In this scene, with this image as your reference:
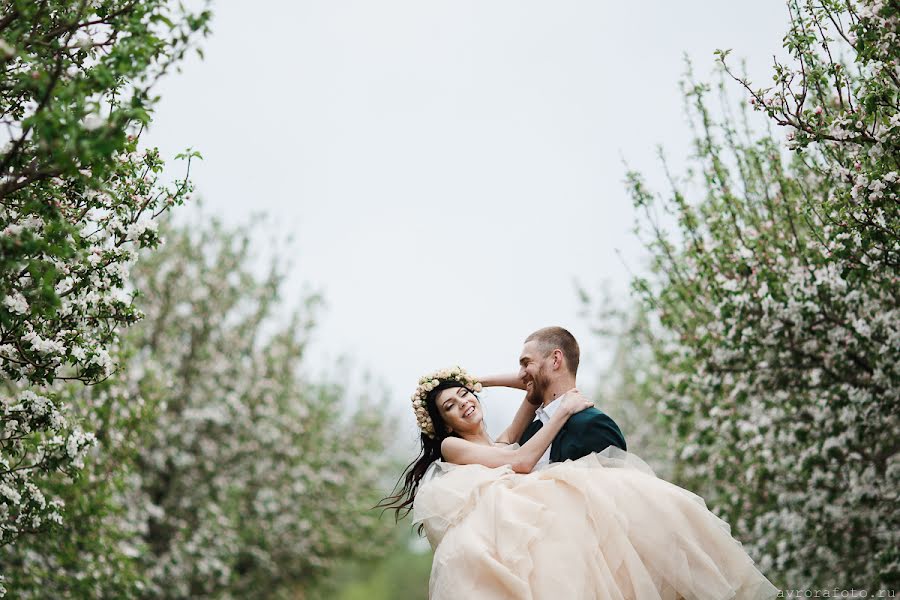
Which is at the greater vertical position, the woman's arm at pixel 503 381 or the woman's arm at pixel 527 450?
the woman's arm at pixel 503 381

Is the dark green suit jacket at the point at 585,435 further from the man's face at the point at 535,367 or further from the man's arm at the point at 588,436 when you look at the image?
the man's face at the point at 535,367

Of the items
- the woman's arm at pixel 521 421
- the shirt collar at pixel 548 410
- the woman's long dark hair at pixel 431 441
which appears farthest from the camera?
the woman's arm at pixel 521 421

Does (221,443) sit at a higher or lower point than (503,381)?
higher

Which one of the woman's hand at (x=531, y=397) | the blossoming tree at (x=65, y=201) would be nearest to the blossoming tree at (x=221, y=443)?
the blossoming tree at (x=65, y=201)

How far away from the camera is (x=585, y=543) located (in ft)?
16.5

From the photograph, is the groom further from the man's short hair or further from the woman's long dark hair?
the woman's long dark hair

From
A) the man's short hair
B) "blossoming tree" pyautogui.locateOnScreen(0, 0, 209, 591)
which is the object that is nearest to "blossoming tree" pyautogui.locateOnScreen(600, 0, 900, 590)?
the man's short hair

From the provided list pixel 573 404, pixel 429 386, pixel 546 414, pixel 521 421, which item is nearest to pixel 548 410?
pixel 546 414

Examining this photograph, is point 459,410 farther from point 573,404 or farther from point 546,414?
point 573,404

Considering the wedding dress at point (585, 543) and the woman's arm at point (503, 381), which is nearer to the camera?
the wedding dress at point (585, 543)

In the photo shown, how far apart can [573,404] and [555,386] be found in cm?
46

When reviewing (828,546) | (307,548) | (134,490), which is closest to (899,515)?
(828,546)

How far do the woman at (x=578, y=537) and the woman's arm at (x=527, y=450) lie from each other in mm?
16

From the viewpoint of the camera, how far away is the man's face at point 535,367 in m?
6.21
